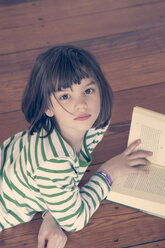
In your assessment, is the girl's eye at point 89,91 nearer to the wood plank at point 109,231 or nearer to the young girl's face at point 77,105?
the young girl's face at point 77,105

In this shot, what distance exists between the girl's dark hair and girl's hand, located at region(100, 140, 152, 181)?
Result: 0.24 meters

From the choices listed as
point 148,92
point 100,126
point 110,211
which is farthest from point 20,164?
point 148,92

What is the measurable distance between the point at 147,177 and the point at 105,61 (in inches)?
25.3

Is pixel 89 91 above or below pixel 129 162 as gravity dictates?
above

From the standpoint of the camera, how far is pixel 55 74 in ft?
2.74

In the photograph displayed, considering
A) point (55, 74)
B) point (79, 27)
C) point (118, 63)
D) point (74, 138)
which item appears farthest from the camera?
point (79, 27)

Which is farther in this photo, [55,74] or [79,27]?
[79,27]

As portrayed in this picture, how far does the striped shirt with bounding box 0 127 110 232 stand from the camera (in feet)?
2.84

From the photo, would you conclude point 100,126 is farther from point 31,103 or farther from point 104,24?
point 104,24

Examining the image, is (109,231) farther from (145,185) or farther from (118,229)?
(145,185)

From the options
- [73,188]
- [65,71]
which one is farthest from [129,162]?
[65,71]

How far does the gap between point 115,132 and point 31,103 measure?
1.67 feet

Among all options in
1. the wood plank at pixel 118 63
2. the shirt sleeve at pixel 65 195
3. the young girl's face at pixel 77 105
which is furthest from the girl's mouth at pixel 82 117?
the wood plank at pixel 118 63

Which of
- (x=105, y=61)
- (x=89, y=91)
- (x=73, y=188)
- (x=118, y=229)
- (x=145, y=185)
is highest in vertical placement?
(x=89, y=91)
